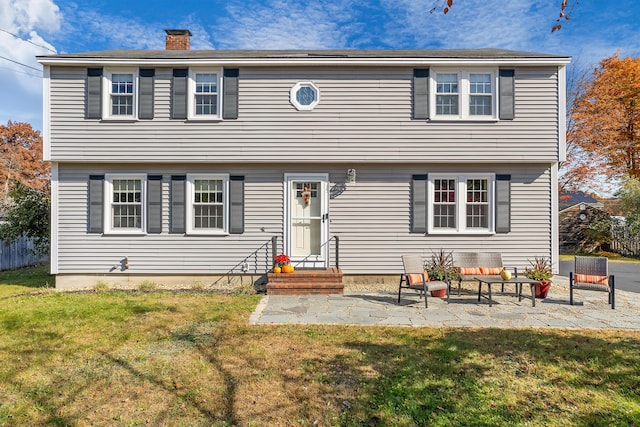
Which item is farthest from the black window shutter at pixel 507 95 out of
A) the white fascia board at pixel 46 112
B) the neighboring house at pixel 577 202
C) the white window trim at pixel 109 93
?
the neighboring house at pixel 577 202

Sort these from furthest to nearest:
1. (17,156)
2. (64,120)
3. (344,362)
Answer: (17,156) < (64,120) < (344,362)

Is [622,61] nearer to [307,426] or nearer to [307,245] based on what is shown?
[307,245]

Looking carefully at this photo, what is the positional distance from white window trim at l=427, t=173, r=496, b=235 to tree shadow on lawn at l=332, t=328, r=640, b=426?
3890mm

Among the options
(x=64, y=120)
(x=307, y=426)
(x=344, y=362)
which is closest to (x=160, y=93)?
(x=64, y=120)

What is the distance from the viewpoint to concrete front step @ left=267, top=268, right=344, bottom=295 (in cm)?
782

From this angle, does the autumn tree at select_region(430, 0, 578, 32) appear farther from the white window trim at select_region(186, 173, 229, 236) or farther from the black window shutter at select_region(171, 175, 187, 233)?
the black window shutter at select_region(171, 175, 187, 233)

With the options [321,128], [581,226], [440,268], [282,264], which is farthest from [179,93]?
[581,226]

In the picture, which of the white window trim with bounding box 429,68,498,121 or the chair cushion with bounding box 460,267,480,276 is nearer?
the chair cushion with bounding box 460,267,480,276

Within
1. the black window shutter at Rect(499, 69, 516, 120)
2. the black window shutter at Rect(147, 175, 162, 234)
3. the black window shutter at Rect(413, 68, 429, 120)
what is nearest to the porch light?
the black window shutter at Rect(413, 68, 429, 120)

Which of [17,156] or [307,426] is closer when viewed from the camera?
[307,426]

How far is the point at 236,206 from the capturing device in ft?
28.2

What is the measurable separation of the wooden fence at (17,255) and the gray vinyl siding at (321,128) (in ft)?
20.8

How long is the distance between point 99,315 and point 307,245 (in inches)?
189

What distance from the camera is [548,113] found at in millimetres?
8492
